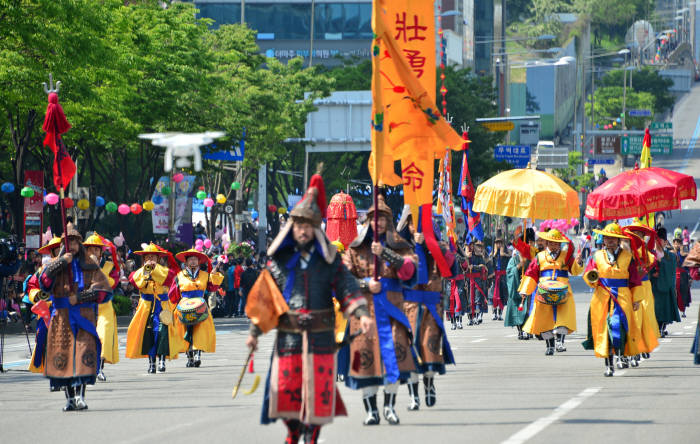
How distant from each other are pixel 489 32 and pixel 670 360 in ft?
356

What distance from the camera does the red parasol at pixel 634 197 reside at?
68.6 feet

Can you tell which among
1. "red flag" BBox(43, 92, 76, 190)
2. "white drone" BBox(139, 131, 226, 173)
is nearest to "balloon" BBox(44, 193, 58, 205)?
"red flag" BBox(43, 92, 76, 190)

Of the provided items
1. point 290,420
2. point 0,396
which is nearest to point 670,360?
point 0,396

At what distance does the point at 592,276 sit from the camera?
17.3m

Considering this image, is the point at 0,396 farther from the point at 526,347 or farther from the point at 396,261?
the point at 526,347

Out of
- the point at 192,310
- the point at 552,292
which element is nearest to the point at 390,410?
the point at 192,310

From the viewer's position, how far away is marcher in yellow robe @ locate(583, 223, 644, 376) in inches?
680

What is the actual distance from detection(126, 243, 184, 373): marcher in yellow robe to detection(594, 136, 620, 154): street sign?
82322 millimetres

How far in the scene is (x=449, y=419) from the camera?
43.0 ft

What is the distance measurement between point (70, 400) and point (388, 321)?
357 centimetres

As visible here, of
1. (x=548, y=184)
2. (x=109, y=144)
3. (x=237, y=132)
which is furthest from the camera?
(x=237, y=132)

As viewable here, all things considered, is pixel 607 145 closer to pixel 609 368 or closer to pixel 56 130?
pixel 609 368

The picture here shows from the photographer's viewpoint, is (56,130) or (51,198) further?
(51,198)

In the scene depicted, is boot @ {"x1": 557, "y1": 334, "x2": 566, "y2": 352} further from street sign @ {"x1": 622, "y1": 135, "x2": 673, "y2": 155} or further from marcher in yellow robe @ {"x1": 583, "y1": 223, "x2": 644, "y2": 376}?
street sign @ {"x1": 622, "y1": 135, "x2": 673, "y2": 155}
